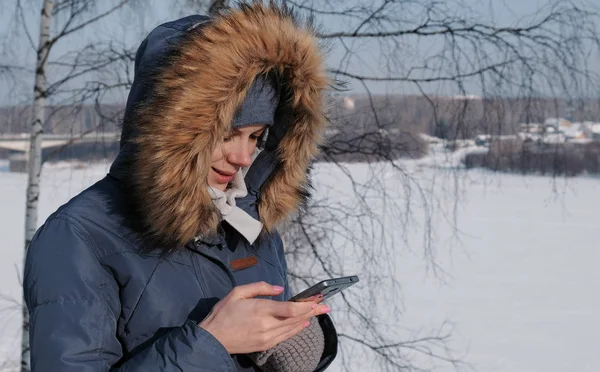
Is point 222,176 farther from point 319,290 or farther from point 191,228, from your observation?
point 319,290

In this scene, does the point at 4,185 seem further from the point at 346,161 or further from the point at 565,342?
the point at 346,161

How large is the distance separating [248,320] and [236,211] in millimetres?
356

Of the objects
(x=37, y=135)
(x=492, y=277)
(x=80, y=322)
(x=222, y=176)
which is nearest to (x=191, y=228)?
(x=222, y=176)

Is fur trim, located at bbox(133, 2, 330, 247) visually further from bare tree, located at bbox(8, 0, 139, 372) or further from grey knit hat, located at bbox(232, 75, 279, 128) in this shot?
bare tree, located at bbox(8, 0, 139, 372)

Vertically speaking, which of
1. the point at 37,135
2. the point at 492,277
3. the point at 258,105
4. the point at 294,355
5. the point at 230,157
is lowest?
the point at 492,277

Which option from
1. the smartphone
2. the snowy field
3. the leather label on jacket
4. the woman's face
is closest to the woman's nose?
the woman's face

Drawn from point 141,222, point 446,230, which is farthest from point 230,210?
point 446,230

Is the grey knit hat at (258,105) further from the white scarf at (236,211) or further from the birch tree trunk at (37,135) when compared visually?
the birch tree trunk at (37,135)

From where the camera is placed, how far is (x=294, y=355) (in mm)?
1447

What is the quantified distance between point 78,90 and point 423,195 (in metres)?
1.95

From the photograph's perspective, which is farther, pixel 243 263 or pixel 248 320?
pixel 243 263

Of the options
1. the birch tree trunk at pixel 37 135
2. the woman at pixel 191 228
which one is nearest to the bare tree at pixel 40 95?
the birch tree trunk at pixel 37 135

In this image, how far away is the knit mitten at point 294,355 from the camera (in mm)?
1418

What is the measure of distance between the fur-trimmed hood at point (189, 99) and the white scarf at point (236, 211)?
0.05 meters
